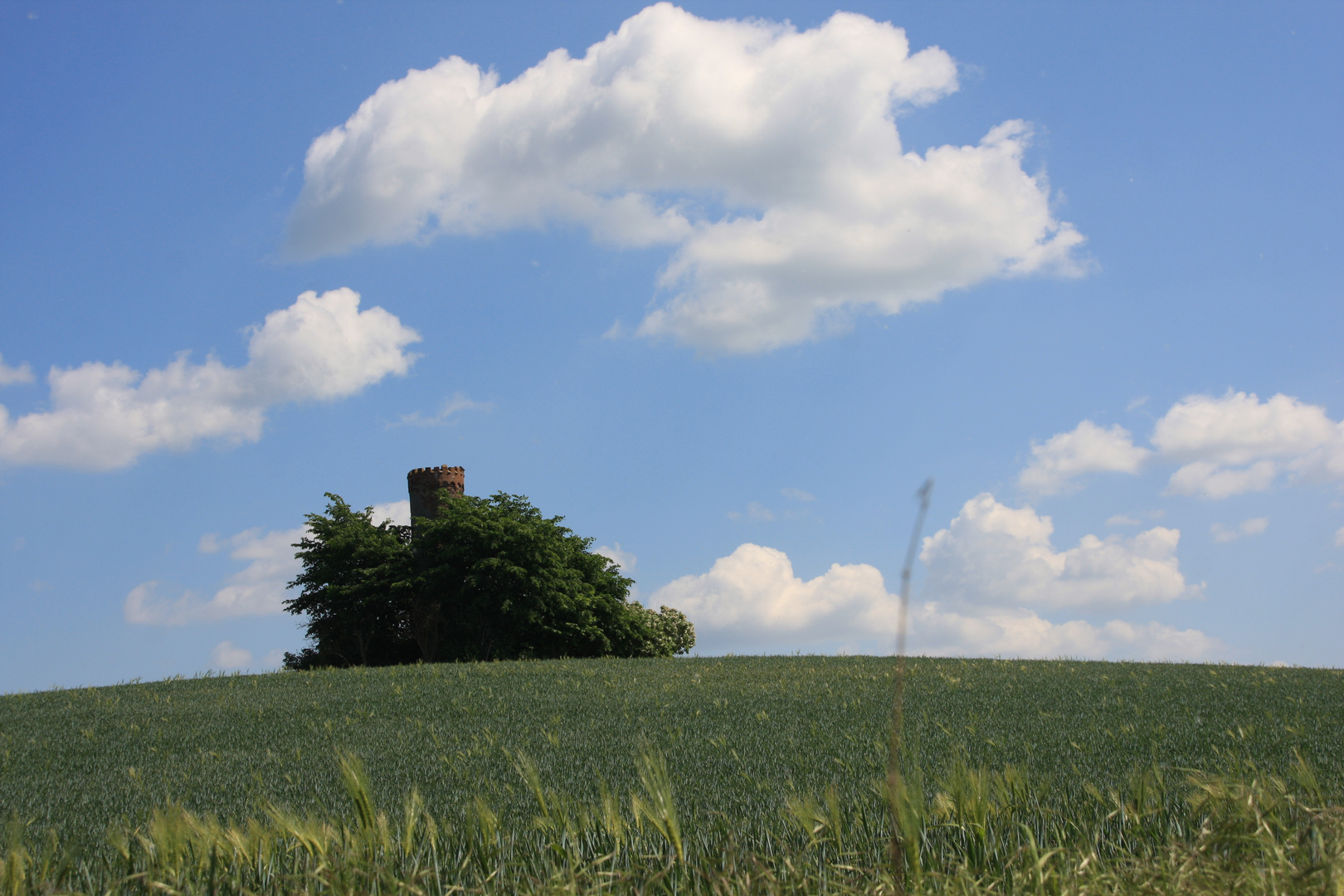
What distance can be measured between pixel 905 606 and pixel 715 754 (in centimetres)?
752

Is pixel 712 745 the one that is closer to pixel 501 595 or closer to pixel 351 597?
pixel 501 595

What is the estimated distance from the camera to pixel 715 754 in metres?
8.44

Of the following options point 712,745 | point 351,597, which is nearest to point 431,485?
point 351,597

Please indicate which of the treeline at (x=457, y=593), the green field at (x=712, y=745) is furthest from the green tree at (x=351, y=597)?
the green field at (x=712, y=745)

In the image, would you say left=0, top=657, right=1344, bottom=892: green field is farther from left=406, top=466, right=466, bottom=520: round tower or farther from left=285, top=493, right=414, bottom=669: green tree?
left=406, top=466, right=466, bottom=520: round tower

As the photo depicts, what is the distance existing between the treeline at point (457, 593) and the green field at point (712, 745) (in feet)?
52.0

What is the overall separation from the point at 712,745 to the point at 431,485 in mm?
36873

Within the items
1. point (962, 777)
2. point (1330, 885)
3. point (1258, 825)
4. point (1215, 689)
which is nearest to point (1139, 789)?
point (1258, 825)

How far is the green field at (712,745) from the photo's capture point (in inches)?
161

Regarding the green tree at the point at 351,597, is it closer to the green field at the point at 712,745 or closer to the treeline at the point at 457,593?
the treeline at the point at 457,593

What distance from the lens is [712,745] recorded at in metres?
9.29

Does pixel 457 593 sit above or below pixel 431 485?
below

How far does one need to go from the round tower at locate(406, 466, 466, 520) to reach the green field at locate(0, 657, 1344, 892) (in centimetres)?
2255

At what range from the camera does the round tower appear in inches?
1722
